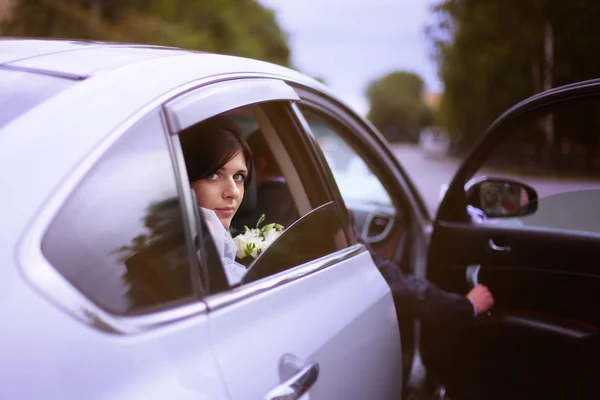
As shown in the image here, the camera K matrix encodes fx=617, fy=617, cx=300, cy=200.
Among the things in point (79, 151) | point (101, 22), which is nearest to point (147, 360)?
point (79, 151)

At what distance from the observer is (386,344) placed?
84.7 inches

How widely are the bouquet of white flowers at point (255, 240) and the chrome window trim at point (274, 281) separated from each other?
0.19 meters

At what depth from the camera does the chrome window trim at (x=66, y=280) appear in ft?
3.58

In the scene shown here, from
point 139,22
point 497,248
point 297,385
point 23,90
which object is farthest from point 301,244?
point 139,22

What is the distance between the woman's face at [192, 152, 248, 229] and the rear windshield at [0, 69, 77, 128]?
27.9 inches

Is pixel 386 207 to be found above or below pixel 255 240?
below

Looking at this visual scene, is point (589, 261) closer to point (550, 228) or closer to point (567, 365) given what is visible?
point (550, 228)

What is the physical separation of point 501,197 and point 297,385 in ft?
6.19

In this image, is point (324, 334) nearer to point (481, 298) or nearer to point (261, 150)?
point (481, 298)

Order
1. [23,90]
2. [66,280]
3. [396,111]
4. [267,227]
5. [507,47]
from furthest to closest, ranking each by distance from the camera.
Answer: [396,111], [507,47], [267,227], [23,90], [66,280]

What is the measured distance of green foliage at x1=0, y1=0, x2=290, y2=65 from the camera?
2562 centimetres

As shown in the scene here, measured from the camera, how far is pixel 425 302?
2596 millimetres

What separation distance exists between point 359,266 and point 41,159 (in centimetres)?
122

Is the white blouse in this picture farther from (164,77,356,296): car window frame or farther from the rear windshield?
the rear windshield
